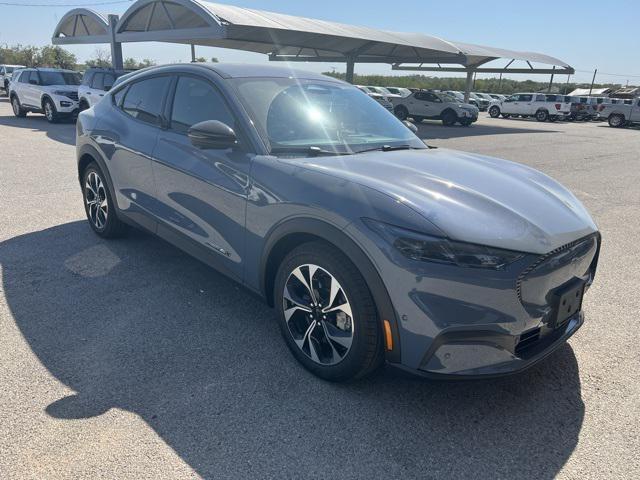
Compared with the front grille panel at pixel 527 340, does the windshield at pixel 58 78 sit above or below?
above

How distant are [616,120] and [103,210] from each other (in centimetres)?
3209

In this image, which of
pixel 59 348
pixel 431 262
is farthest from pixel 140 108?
pixel 431 262

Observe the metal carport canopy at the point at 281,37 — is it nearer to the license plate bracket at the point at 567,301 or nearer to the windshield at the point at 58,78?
the windshield at the point at 58,78

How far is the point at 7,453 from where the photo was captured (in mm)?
2201

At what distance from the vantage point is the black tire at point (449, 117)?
24.1 meters

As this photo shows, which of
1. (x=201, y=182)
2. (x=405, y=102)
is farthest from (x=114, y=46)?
(x=201, y=182)

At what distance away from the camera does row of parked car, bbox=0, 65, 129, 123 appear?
1514cm

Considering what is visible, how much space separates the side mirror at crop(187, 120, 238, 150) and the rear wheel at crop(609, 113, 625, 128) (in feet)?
106

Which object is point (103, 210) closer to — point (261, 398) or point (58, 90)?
point (261, 398)

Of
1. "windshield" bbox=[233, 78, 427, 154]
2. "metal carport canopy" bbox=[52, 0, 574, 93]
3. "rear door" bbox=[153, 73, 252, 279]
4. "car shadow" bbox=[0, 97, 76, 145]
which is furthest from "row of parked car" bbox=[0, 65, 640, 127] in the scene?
"rear door" bbox=[153, 73, 252, 279]

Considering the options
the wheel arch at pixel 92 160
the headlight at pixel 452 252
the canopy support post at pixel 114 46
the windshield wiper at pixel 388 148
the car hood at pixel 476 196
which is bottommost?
the wheel arch at pixel 92 160

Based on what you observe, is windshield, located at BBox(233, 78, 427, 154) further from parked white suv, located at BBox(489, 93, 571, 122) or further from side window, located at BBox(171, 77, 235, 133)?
parked white suv, located at BBox(489, 93, 571, 122)

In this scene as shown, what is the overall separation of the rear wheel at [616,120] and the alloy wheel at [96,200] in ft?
105

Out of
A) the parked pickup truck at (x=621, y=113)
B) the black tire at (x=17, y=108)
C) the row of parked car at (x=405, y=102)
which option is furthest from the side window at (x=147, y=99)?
the parked pickup truck at (x=621, y=113)
